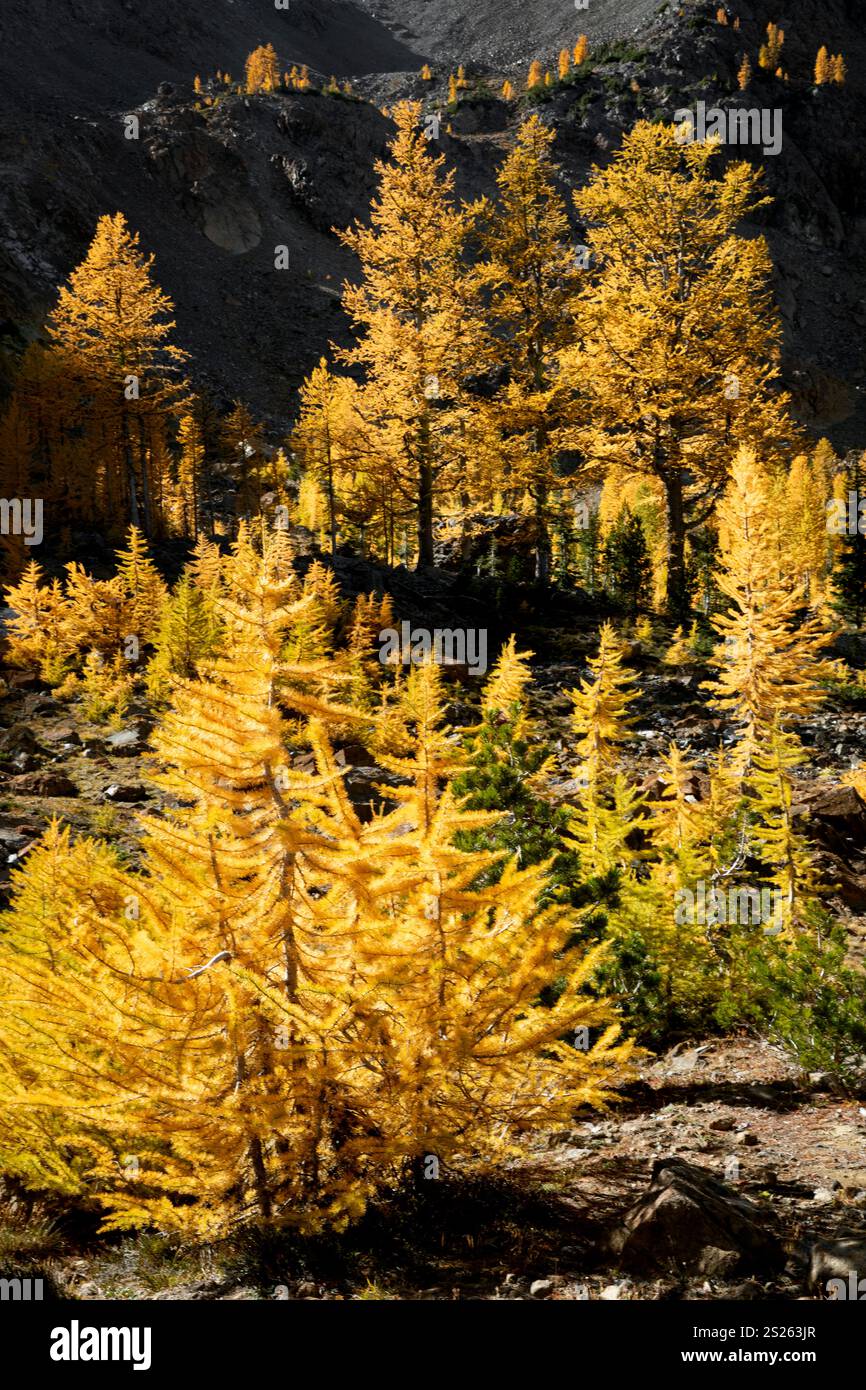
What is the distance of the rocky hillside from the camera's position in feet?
222

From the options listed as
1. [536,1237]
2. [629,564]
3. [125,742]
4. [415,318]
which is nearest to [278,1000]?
[536,1237]

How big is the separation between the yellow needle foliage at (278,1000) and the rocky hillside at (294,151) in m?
46.2

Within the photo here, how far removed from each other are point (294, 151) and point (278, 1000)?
114375 mm

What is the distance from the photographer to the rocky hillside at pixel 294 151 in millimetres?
67688

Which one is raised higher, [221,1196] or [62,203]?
[62,203]

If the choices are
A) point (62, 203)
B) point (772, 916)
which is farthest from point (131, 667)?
point (62, 203)

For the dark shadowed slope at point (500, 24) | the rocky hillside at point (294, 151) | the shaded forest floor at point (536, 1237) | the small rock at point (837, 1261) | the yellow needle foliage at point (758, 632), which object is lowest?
the shaded forest floor at point (536, 1237)

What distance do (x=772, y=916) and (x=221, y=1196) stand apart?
7.62m

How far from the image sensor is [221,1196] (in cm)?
384

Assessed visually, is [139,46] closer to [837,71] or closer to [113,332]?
[837,71]

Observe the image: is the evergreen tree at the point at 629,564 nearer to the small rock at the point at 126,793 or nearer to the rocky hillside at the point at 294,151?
the small rock at the point at 126,793

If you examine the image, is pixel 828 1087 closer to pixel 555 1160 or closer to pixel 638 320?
pixel 555 1160

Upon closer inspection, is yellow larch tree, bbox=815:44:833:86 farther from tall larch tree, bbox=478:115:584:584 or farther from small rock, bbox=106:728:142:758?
small rock, bbox=106:728:142:758

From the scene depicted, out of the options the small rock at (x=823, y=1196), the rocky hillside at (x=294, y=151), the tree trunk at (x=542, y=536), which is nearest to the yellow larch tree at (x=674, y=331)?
the tree trunk at (x=542, y=536)
